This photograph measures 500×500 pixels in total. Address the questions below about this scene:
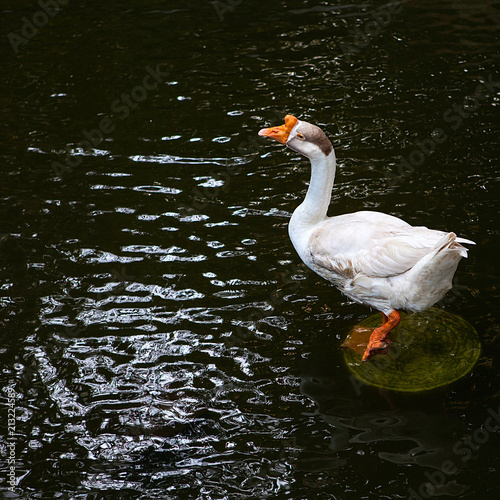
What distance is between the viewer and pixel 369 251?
5578 millimetres

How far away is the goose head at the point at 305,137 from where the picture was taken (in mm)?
5746

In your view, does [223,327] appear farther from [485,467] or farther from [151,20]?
[151,20]

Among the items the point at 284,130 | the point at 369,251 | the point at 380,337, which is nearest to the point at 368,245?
the point at 369,251

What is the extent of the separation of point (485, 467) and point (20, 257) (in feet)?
17.3

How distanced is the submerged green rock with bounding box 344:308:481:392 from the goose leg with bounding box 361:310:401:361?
4.6 inches

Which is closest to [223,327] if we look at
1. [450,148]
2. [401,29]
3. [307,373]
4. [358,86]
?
[307,373]

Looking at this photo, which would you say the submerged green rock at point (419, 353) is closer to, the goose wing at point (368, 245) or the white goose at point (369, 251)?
the white goose at point (369, 251)

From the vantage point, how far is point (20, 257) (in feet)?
23.1

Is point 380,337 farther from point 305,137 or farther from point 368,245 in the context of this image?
point 305,137

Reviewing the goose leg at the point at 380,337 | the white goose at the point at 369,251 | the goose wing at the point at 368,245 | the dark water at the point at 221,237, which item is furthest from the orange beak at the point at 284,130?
the goose leg at the point at 380,337

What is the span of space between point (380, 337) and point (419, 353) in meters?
0.47

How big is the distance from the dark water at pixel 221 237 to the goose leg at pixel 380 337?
316 mm

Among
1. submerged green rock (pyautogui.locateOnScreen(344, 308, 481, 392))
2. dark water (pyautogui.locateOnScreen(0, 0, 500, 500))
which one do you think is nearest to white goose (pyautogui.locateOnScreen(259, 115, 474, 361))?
submerged green rock (pyautogui.locateOnScreen(344, 308, 481, 392))

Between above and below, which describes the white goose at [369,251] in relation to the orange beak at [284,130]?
below
